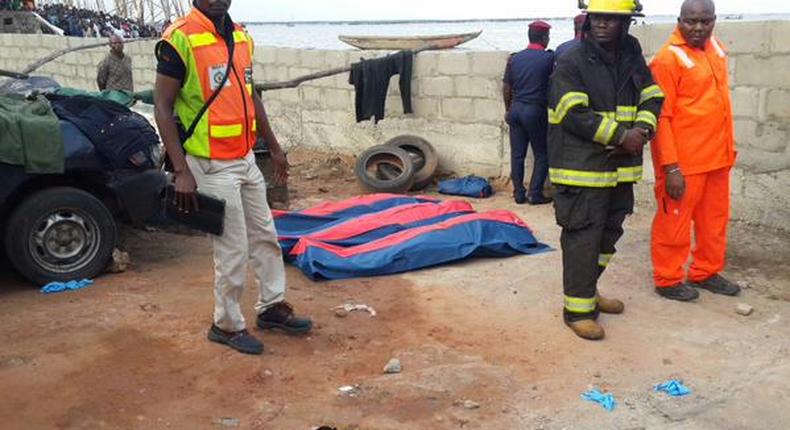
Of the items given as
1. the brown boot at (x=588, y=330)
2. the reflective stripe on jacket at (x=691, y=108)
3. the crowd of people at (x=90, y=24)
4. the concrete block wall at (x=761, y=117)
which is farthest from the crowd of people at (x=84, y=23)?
the brown boot at (x=588, y=330)

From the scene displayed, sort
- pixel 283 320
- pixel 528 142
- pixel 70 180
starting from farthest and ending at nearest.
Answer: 1. pixel 528 142
2. pixel 70 180
3. pixel 283 320

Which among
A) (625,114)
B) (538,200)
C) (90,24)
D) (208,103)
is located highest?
(90,24)

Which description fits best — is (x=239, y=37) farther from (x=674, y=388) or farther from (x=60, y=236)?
(x=674, y=388)

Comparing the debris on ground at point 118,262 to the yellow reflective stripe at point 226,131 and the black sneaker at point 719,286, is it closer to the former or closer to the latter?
the yellow reflective stripe at point 226,131

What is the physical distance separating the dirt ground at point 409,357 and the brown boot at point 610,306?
2.2 inches

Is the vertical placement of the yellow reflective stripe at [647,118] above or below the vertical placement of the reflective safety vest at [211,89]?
below

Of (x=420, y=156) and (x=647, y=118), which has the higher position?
(x=647, y=118)

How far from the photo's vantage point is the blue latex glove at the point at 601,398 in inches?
143

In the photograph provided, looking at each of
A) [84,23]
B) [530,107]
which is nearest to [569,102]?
[530,107]

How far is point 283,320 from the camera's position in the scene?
4.46 metres

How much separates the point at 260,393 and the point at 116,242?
244 cm

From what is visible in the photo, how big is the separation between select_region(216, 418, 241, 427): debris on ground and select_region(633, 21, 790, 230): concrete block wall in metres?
4.93

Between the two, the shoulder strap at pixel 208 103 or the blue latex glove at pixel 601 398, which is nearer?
the blue latex glove at pixel 601 398

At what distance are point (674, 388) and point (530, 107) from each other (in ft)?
14.6
